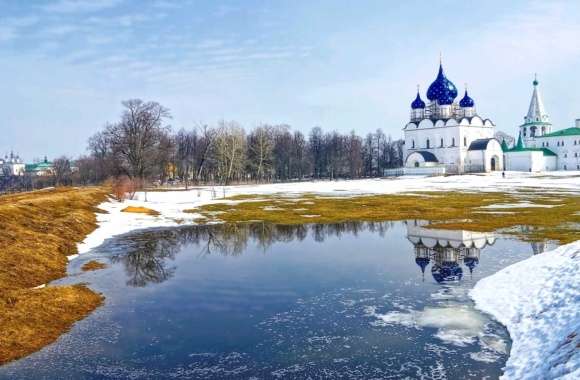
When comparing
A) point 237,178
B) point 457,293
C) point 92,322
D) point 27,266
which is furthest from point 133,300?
point 237,178

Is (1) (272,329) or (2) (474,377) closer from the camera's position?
(2) (474,377)

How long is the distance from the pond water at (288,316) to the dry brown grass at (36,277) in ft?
1.66

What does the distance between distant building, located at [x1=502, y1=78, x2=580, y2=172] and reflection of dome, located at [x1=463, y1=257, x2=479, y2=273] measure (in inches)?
3143

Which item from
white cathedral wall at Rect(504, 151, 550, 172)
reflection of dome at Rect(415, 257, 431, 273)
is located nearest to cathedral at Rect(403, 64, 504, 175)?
white cathedral wall at Rect(504, 151, 550, 172)

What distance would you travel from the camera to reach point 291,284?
12.6m

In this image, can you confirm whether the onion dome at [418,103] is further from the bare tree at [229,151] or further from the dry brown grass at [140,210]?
the dry brown grass at [140,210]

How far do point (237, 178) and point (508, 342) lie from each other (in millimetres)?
72147

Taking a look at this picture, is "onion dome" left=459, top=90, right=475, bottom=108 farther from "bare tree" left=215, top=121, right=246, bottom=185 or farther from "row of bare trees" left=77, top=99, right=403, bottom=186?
"bare tree" left=215, top=121, right=246, bottom=185

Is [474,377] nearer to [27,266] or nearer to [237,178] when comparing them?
[27,266]

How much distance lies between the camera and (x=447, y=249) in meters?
16.6

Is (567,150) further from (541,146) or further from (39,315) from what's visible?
(39,315)

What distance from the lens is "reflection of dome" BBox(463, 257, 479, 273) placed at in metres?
13.9

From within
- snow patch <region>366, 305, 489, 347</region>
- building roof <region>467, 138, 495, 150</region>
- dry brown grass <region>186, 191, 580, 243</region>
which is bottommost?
snow patch <region>366, 305, 489, 347</region>

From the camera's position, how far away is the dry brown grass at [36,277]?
9469mm
